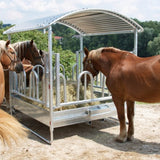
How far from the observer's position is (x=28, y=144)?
4008 millimetres

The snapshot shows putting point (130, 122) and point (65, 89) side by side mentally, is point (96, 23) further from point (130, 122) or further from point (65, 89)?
point (130, 122)

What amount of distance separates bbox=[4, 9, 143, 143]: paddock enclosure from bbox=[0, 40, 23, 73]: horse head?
1.25 feet

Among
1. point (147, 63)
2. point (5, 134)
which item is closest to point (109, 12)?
point (147, 63)

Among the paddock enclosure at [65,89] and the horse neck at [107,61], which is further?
the horse neck at [107,61]

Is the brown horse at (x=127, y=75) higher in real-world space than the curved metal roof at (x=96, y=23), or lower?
lower

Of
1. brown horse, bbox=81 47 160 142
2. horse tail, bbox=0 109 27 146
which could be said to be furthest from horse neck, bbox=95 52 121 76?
horse tail, bbox=0 109 27 146

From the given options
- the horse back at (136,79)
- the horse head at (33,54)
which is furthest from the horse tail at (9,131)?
the horse head at (33,54)

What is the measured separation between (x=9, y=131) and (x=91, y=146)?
6.87ft

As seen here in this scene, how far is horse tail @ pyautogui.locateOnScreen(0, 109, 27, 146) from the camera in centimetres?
212

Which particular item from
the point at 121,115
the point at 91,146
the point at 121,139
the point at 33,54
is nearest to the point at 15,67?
the point at 33,54

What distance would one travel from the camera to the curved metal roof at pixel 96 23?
14.3ft

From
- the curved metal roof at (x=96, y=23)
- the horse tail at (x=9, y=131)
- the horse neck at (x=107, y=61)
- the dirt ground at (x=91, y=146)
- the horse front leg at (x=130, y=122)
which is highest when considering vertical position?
the curved metal roof at (x=96, y=23)

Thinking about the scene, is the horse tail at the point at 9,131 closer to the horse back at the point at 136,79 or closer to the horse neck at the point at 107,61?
the horse back at the point at 136,79

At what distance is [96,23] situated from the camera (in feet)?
17.1
